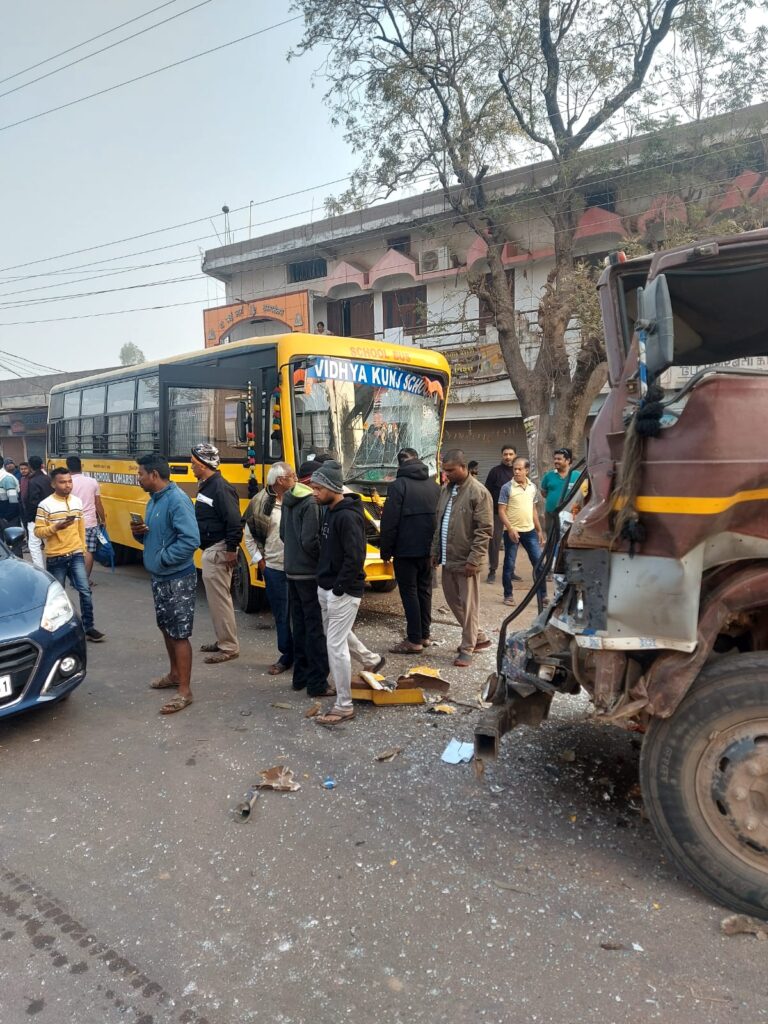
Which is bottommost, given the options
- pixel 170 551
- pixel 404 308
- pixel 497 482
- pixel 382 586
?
pixel 382 586

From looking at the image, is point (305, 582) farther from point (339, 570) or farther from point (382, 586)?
point (382, 586)

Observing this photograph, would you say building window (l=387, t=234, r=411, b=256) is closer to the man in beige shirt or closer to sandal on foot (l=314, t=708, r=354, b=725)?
the man in beige shirt

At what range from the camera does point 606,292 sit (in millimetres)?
3520

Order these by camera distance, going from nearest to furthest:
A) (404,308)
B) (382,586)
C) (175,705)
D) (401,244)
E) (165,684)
Answer: (175,705)
(165,684)
(382,586)
(401,244)
(404,308)

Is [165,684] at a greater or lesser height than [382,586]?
lesser

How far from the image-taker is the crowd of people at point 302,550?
184 inches

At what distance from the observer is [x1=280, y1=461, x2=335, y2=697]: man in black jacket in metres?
4.99

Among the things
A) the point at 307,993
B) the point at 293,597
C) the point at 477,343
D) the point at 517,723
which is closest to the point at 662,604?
the point at 517,723

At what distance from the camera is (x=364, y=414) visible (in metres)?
7.71

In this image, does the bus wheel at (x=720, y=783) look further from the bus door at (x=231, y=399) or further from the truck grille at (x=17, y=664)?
the bus door at (x=231, y=399)

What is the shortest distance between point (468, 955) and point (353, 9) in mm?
14485

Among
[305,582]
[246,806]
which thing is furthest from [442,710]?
[246,806]

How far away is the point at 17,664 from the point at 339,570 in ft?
6.93

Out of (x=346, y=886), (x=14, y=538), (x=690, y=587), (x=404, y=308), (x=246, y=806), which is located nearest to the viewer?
(x=690, y=587)
